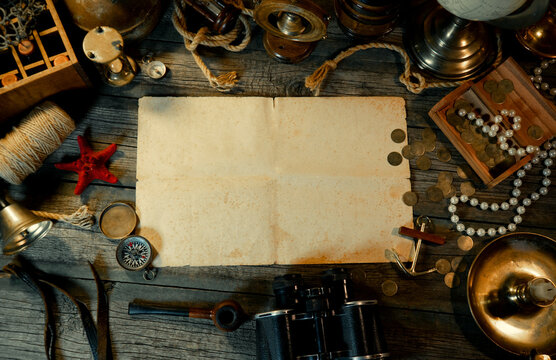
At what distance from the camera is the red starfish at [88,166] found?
1645mm

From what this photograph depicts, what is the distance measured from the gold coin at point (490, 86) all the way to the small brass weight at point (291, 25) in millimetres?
759

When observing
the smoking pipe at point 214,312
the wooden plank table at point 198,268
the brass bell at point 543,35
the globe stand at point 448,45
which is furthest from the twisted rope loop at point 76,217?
the brass bell at point 543,35

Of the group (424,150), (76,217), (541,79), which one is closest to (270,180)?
(424,150)

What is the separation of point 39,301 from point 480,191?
74.6 inches

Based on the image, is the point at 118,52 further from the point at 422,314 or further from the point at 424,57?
the point at 422,314

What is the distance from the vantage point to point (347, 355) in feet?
4.85

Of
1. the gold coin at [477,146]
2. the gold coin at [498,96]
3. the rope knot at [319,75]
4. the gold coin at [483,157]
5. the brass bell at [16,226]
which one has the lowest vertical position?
the brass bell at [16,226]

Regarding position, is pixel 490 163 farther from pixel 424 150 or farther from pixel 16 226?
pixel 16 226

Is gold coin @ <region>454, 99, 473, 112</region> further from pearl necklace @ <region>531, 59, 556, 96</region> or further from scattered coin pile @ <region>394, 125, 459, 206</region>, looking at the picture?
pearl necklace @ <region>531, 59, 556, 96</region>

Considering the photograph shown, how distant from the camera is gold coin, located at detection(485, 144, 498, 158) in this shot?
1.77 m

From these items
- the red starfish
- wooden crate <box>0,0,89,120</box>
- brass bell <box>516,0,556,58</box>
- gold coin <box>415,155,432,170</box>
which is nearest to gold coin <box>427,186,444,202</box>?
gold coin <box>415,155,432,170</box>

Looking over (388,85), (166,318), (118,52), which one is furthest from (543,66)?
(166,318)

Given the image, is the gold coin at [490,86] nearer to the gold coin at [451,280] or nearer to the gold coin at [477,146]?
the gold coin at [477,146]

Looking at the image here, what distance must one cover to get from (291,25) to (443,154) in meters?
0.86
